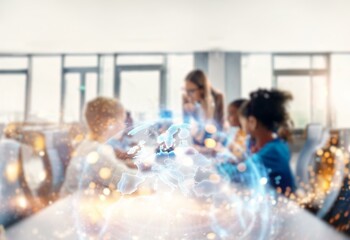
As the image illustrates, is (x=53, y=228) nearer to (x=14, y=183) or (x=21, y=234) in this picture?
(x=21, y=234)

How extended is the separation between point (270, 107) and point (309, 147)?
1.53m

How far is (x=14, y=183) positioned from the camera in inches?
28.6

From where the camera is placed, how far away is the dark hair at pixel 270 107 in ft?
2.80

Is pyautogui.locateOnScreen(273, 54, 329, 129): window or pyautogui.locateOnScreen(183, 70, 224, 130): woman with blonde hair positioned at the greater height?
pyautogui.locateOnScreen(273, 54, 329, 129): window

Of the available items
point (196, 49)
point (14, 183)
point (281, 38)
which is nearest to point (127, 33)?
point (196, 49)

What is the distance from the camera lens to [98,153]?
497mm

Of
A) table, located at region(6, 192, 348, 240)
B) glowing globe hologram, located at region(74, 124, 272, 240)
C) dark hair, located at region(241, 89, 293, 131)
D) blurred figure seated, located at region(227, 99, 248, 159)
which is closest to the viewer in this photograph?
glowing globe hologram, located at region(74, 124, 272, 240)

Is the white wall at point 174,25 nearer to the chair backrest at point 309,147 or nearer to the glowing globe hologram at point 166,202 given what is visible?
the chair backrest at point 309,147

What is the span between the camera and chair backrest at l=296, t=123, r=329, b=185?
7.11 ft

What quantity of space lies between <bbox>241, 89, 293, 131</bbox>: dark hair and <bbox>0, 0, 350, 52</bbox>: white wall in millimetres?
2935

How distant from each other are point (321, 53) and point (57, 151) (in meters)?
5.46

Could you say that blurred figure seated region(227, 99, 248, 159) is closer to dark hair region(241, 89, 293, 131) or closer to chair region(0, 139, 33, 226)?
dark hair region(241, 89, 293, 131)

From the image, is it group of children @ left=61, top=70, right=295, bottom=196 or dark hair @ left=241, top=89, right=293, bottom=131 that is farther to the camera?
dark hair @ left=241, top=89, right=293, bottom=131

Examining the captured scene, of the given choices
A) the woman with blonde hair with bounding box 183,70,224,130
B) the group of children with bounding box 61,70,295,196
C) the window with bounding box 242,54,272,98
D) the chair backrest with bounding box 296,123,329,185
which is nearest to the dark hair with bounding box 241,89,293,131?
the group of children with bounding box 61,70,295,196
